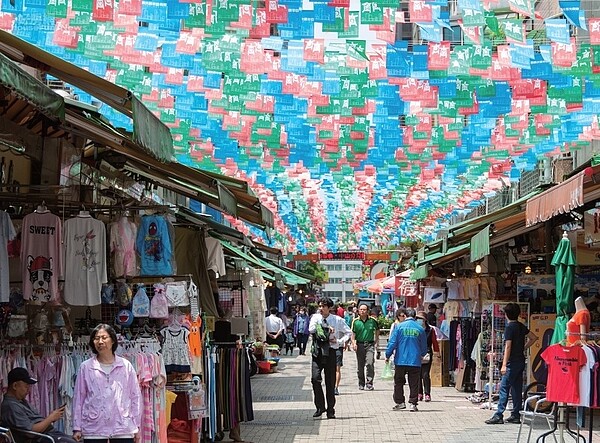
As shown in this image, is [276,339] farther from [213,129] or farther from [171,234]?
[171,234]

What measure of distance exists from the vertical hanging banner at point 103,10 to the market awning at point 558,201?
5.59 meters

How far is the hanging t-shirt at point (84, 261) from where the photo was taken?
10664 millimetres

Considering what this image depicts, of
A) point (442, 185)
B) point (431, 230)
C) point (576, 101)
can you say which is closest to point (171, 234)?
point (576, 101)

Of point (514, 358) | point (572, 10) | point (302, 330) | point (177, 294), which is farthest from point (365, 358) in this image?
point (302, 330)

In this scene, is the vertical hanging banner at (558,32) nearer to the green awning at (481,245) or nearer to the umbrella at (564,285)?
the umbrella at (564,285)

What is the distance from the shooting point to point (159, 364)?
1122cm

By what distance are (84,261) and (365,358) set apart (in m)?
15.2

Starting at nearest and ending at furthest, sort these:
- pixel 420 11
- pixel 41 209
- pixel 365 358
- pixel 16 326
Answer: pixel 16 326 → pixel 41 209 → pixel 420 11 → pixel 365 358

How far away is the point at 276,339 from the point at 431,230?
440 inches

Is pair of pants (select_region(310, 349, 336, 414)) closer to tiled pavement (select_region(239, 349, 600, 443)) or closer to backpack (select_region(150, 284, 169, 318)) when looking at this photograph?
tiled pavement (select_region(239, 349, 600, 443))

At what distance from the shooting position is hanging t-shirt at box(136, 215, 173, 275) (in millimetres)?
12102

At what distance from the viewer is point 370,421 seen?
58.5ft

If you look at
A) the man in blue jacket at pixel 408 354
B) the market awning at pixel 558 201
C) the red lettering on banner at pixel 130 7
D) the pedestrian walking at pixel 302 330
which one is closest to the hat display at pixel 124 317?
the red lettering on banner at pixel 130 7

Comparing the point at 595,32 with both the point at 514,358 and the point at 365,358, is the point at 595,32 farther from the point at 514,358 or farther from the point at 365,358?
the point at 365,358
